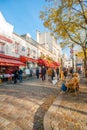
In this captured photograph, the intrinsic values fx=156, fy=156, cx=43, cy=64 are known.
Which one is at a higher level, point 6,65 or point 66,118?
point 6,65

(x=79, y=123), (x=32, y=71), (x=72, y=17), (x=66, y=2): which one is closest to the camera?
(x=79, y=123)

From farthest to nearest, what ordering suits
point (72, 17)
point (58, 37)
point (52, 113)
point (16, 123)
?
point (58, 37) → point (72, 17) → point (52, 113) → point (16, 123)

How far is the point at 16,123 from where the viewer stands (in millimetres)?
4992

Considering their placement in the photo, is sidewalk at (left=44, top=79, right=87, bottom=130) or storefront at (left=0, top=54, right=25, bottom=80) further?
storefront at (left=0, top=54, right=25, bottom=80)

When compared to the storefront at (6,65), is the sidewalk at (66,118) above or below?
below

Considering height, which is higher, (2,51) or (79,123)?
(2,51)

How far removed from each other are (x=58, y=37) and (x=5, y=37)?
21.9 ft

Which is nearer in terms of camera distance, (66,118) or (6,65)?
(66,118)

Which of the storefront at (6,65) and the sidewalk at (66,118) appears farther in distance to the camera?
the storefront at (6,65)

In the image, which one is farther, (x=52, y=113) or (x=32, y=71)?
(x=32, y=71)

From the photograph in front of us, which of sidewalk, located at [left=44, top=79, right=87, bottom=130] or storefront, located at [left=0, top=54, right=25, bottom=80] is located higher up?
storefront, located at [left=0, top=54, right=25, bottom=80]

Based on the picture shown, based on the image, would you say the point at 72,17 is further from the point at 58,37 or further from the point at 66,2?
the point at 58,37

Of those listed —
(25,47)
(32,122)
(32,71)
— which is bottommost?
(32,122)

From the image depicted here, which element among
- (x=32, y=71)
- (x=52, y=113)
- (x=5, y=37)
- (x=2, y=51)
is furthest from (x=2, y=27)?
(x=52, y=113)
